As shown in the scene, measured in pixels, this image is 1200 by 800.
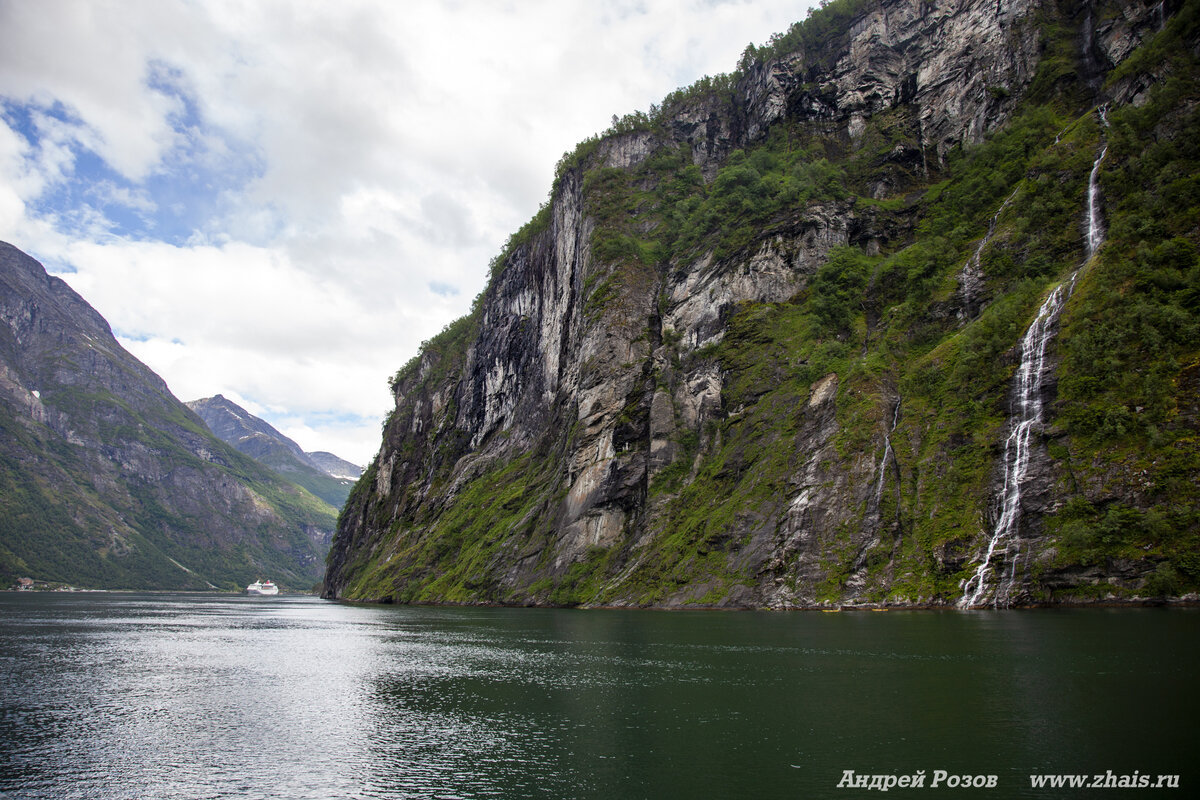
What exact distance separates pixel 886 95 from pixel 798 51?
23.7 meters

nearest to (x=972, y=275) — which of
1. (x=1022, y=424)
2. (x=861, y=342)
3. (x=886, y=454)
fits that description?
(x=861, y=342)

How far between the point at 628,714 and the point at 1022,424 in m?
47.4

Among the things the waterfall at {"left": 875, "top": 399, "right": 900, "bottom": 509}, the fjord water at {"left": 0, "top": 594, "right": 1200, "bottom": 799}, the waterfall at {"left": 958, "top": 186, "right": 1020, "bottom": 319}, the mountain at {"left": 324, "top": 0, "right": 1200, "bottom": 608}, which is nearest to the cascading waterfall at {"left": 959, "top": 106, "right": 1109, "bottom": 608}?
the mountain at {"left": 324, "top": 0, "right": 1200, "bottom": 608}

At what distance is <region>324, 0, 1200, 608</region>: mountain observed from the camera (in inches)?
1972

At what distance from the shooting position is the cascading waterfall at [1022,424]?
50156 millimetres

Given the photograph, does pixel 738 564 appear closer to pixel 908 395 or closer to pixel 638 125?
pixel 908 395

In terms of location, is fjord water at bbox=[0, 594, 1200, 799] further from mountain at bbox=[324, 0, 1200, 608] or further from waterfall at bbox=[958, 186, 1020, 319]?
waterfall at bbox=[958, 186, 1020, 319]

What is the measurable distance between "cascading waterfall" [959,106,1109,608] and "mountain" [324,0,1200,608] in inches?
9.4

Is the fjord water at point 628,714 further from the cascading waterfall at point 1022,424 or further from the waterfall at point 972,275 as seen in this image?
the waterfall at point 972,275

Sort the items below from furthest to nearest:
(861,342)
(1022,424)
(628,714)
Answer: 1. (861,342)
2. (1022,424)
3. (628,714)

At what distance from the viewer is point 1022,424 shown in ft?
180

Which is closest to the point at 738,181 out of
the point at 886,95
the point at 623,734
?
the point at 886,95

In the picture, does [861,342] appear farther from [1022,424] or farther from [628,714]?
[628,714]

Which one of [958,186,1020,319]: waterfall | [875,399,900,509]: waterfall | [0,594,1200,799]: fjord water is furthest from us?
[958,186,1020,319]: waterfall
